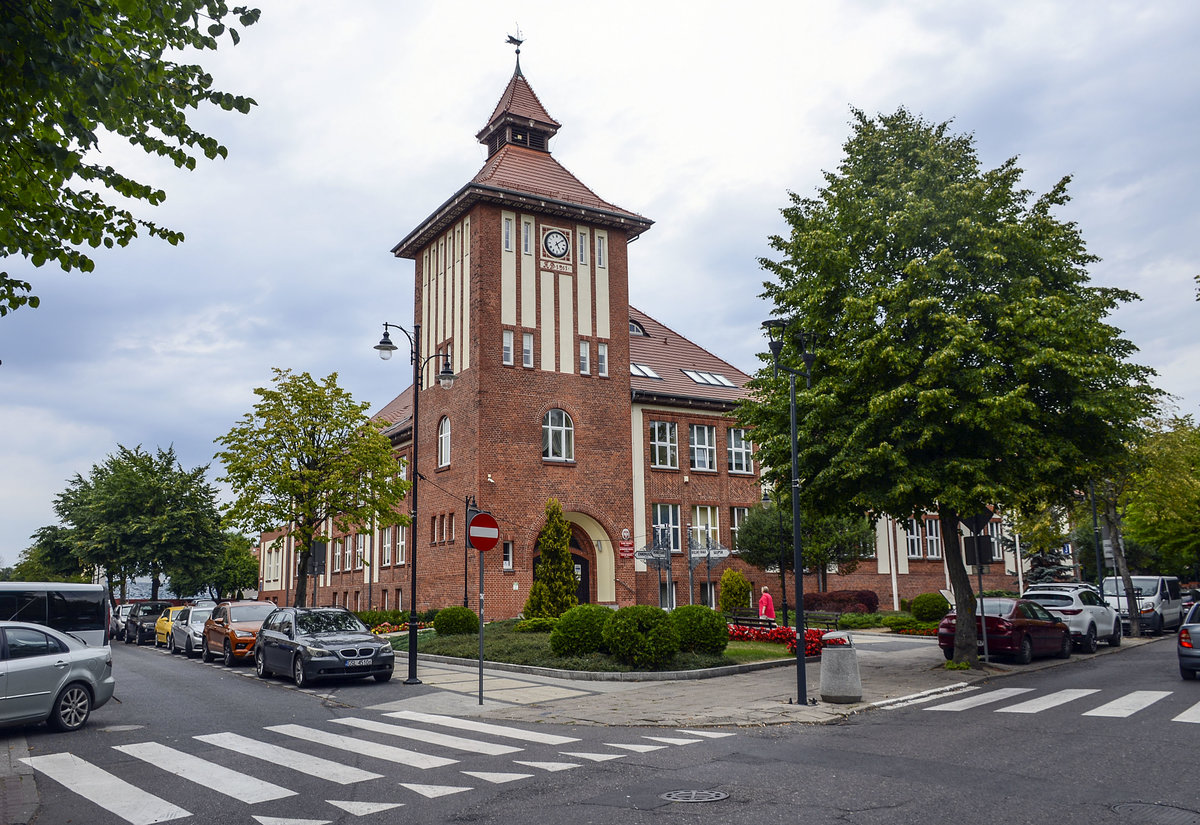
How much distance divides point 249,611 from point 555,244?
1847cm

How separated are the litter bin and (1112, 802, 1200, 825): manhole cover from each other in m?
7.14

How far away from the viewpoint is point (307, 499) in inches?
1139

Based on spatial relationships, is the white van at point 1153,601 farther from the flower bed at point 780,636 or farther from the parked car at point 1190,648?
the parked car at point 1190,648

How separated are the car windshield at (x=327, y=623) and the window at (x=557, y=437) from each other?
1577 centimetres

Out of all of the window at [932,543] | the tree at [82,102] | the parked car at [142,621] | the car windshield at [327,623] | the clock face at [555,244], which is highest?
the clock face at [555,244]

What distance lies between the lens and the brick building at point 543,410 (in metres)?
34.1

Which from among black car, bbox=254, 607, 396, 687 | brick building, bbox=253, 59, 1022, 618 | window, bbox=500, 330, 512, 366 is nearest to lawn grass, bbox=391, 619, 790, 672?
black car, bbox=254, 607, 396, 687

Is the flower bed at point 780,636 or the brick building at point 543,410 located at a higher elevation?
the brick building at point 543,410

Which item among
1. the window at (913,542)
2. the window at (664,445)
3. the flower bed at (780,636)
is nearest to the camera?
the flower bed at (780,636)

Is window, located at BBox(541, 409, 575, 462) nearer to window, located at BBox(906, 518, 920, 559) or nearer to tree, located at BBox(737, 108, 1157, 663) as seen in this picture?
tree, located at BBox(737, 108, 1157, 663)

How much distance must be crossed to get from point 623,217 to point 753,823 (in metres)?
32.6

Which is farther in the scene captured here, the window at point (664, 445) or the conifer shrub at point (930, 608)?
the window at point (664, 445)

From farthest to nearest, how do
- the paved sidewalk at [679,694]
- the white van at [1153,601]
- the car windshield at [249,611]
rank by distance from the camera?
1. the white van at [1153,601]
2. the car windshield at [249,611]
3. the paved sidewalk at [679,694]

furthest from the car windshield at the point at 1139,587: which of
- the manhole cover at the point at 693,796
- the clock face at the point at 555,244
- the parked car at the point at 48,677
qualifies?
the parked car at the point at 48,677
